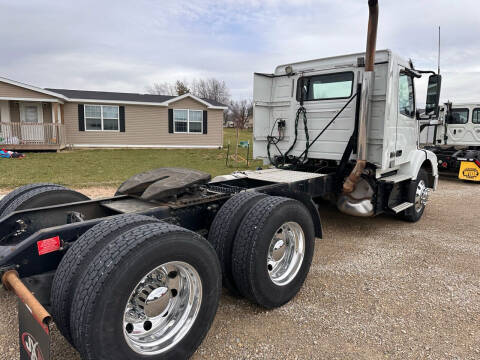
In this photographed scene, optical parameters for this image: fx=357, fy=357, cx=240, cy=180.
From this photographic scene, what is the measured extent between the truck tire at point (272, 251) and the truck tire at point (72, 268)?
3.59 ft

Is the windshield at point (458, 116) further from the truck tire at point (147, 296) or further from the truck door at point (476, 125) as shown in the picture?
the truck tire at point (147, 296)

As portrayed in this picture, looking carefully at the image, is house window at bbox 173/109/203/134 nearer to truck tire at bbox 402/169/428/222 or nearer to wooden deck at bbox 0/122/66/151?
wooden deck at bbox 0/122/66/151

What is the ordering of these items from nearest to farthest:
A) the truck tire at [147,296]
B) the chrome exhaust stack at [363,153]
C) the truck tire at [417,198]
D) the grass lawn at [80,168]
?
Result: the truck tire at [147,296] < the chrome exhaust stack at [363,153] < the truck tire at [417,198] < the grass lawn at [80,168]

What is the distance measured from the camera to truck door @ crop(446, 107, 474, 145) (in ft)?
41.5

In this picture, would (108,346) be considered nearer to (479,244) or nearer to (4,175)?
(479,244)


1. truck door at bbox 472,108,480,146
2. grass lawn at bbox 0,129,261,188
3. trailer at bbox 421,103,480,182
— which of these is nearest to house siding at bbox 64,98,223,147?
grass lawn at bbox 0,129,261,188

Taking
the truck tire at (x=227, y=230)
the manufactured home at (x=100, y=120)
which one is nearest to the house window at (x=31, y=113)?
the manufactured home at (x=100, y=120)

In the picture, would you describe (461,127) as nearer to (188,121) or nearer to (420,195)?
(420,195)

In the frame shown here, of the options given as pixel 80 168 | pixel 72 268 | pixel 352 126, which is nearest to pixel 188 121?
pixel 80 168

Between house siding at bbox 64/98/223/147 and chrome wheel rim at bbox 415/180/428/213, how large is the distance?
657 inches

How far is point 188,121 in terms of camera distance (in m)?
21.8

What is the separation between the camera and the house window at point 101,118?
64.6 ft

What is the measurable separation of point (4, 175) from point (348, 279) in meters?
10.4

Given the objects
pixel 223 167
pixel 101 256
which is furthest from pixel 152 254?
pixel 223 167
